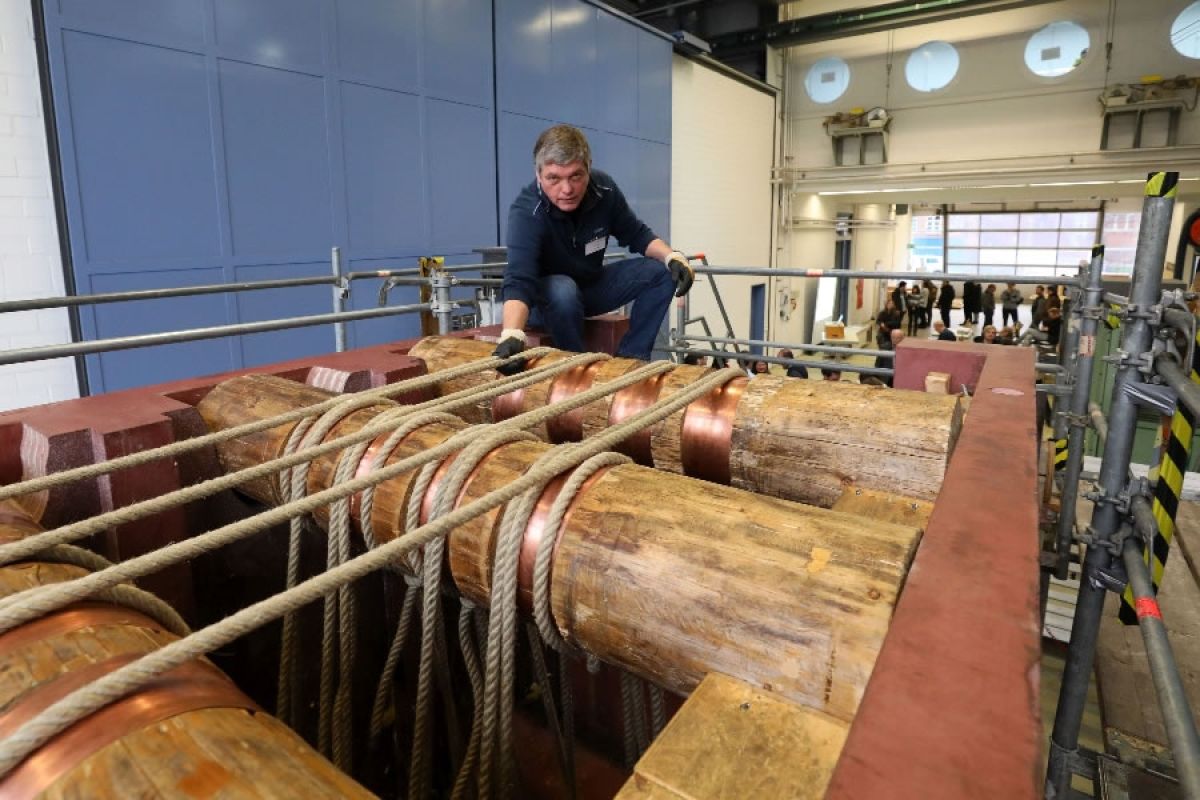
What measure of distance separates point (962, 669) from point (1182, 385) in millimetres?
1135

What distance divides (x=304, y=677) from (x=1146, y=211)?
2.75 meters

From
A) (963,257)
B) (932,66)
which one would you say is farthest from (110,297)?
(963,257)

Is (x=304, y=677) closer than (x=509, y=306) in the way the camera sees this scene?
Yes

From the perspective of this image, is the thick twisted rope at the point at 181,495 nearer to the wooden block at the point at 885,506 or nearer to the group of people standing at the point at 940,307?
the wooden block at the point at 885,506

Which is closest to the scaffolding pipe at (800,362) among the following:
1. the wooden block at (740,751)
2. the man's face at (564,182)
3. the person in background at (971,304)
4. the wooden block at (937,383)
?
the wooden block at (937,383)

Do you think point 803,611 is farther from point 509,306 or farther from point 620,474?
point 509,306

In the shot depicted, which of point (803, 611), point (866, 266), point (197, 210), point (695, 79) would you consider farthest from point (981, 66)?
point (803, 611)

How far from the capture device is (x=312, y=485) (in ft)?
4.81

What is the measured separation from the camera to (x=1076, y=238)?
1853 centimetres

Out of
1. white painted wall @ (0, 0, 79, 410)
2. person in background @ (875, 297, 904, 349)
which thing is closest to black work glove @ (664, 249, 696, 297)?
white painted wall @ (0, 0, 79, 410)

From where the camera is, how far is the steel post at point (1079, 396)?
326 cm

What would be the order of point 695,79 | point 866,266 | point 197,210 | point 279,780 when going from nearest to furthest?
point 279,780 → point 197,210 → point 695,79 → point 866,266

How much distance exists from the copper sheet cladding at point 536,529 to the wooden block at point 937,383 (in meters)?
1.24

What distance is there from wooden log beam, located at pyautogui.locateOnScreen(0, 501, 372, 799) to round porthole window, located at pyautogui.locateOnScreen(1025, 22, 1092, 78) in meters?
11.0
